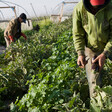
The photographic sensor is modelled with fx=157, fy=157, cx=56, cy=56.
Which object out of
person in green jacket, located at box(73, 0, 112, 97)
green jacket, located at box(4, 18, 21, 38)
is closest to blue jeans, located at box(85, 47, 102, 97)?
person in green jacket, located at box(73, 0, 112, 97)

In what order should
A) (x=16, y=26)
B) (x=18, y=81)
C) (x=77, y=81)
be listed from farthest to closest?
(x=16, y=26), (x=18, y=81), (x=77, y=81)

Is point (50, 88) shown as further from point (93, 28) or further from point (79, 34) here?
point (93, 28)

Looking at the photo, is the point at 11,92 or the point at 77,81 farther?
the point at 11,92

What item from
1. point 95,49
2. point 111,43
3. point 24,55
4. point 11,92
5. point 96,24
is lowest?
point 11,92

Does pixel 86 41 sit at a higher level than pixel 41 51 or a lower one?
higher

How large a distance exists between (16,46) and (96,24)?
2624mm

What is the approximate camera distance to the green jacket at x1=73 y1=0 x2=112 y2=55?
1.80m

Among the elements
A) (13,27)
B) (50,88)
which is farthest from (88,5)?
(13,27)

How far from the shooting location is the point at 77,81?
252cm

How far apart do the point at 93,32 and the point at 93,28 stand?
0.05 meters

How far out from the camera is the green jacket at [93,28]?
180cm

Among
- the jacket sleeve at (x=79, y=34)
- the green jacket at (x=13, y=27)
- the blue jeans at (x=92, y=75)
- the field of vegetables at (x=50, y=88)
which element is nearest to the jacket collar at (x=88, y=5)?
the jacket sleeve at (x=79, y=34)

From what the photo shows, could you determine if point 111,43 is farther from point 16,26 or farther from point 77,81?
point 16,26

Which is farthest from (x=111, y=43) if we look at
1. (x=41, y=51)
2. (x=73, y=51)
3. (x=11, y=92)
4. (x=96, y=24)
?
(x=41, y=51)
